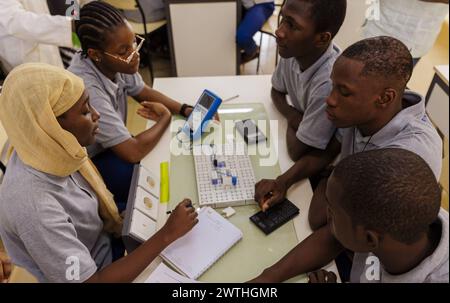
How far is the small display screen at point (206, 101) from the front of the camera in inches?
51.0

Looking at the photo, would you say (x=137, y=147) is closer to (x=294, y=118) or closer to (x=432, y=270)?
(x=294, y=118)

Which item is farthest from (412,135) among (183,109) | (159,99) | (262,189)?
(159,99)

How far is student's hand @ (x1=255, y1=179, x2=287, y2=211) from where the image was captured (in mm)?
A: 1020

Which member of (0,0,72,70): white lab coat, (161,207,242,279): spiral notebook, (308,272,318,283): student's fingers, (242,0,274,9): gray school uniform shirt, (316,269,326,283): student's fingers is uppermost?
(0,0,72,70): white lab coat

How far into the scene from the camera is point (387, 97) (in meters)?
0.90

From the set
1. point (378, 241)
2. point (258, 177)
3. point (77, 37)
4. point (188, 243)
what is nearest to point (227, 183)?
point (258, 177)

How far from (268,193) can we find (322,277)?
0.28 meters

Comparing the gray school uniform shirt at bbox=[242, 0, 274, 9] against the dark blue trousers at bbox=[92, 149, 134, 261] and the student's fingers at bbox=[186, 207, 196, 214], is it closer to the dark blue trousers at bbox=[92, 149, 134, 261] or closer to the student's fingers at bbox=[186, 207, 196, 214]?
the dark blue trousers at bbox=[92, 149, 134, 261]

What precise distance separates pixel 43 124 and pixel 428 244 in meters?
0.84

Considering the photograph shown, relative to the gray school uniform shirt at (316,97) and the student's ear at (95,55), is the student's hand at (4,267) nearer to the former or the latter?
the student's ear at (95,55)

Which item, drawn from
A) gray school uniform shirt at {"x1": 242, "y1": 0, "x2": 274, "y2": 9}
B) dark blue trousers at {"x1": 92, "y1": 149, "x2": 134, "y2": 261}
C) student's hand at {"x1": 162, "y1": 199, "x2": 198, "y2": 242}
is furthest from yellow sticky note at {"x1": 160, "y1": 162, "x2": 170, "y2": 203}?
gray school uniform shirt at {"x1": 242, "y1": 0, "x2": 274, "y2": 9}

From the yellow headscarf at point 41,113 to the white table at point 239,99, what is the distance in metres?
0.34

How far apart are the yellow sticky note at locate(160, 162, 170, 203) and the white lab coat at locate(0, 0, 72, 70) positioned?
19.9 inches

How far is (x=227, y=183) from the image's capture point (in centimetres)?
108
